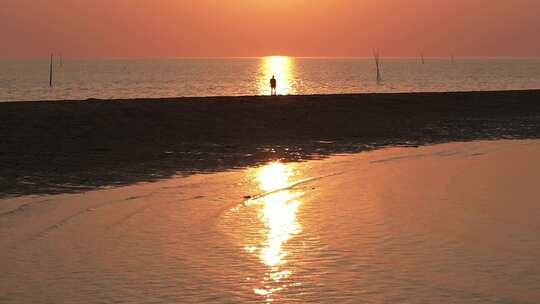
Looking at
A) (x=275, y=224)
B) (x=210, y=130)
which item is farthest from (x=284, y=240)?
(x=210, y=130)

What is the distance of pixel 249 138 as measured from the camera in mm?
26797

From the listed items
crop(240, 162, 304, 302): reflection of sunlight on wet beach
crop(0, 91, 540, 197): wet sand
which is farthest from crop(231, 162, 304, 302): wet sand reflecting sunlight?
crop(0, 91, 540, 197): wet sand

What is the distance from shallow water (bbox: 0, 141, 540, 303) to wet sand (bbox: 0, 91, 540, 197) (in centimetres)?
223

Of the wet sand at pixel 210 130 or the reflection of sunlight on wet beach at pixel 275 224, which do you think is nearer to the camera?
the reflection of sunlight on wet beach at pixel 275 224

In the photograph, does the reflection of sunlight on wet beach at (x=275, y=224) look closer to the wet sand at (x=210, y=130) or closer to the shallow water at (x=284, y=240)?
the shallow water at (x=284, y=240)

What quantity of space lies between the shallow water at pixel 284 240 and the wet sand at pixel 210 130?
7.33 feet

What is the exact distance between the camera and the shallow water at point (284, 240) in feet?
31.6

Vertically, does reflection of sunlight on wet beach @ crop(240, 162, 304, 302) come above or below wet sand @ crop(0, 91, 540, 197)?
below

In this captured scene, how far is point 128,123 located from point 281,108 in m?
7.83

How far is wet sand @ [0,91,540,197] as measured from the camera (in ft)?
65.6

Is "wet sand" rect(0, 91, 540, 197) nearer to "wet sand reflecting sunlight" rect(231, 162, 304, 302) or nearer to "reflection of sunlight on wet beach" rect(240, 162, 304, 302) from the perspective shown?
"reflection of sunlight on wet beach" rect(240, 162, 304, 302)

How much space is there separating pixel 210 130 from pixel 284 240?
15992mm

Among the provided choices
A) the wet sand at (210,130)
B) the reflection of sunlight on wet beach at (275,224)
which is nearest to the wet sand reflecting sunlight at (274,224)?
the reflection of sunlight on wet beach at (275,224)

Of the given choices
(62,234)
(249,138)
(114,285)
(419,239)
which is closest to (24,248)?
(62,234)
